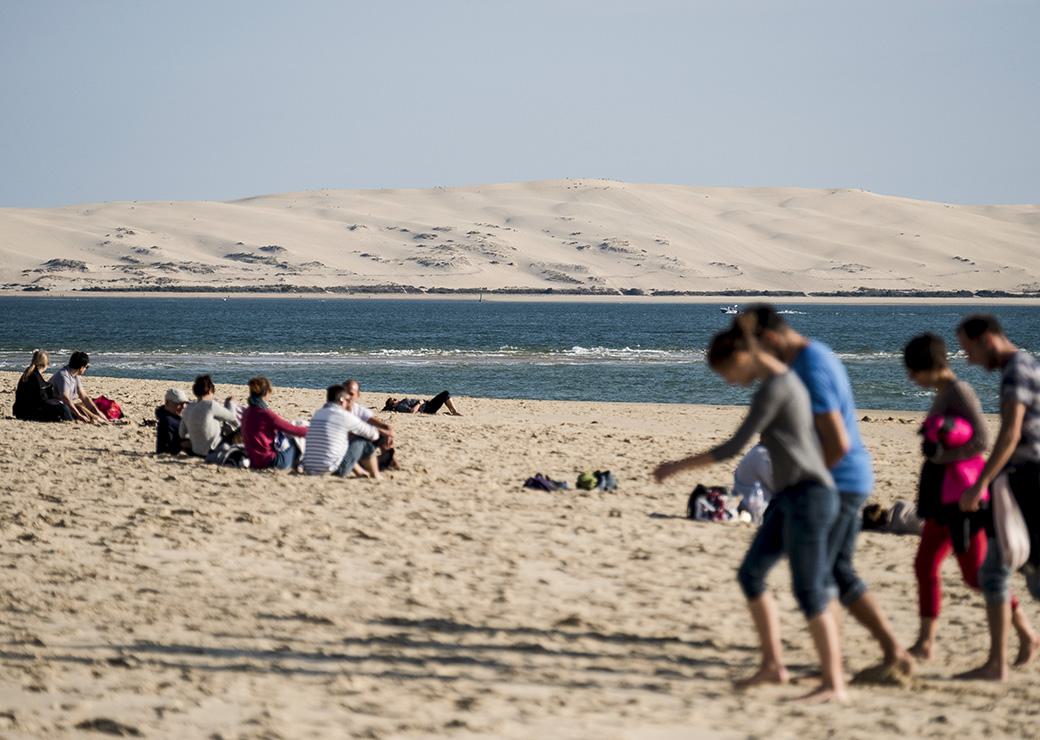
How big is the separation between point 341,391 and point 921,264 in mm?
140497

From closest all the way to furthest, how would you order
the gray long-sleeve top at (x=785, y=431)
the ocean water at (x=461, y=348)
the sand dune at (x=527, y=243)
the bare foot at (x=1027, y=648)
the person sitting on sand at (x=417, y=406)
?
1. the gray long-sleeve top at (x=785, y=431)
2. the bare foot at (x=1027, y=648)
3. the person sitting on sand at (x=417, y=406)
4. the ocean water at (x=461, y=348)
5. the sand dune at (x=527, y=243)

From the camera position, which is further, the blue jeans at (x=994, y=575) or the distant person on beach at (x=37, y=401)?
the distant person on beach at (x=37, y=401)

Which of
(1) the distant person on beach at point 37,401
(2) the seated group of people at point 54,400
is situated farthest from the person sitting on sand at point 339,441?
(1) the distant person on beach at point 37,401

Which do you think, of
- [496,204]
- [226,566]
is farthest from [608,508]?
[496,204]

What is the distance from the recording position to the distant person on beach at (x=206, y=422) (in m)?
12.0

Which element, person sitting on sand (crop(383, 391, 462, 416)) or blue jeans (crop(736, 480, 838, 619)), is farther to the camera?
person sitting on sand (crop(383, 391, 462, 416))

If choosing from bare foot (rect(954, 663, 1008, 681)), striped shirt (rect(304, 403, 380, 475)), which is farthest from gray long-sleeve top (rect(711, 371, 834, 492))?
striped shirt (rect(304, 403, 380, 475))

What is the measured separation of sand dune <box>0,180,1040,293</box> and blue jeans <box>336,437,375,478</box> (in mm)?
116346

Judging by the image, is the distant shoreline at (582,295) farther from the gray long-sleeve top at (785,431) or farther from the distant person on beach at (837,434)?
the gray long-sleeve top at (785,431)

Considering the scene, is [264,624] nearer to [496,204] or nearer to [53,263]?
[53,263]

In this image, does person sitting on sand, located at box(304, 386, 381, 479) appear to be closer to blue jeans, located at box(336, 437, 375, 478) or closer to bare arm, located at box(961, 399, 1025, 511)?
blue jeans, located at box(336, 437, 375, 478)

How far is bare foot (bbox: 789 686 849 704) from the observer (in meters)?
5.12

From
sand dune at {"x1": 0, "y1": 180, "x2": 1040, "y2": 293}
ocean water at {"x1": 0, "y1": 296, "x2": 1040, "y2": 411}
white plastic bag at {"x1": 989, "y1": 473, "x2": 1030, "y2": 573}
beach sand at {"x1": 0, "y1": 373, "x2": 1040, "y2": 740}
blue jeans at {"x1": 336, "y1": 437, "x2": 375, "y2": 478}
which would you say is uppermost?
sand dune at {"x1": 0, "y1": 180, "x2": 1040, "y2": 293}

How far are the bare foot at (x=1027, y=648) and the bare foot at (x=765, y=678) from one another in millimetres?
1166
